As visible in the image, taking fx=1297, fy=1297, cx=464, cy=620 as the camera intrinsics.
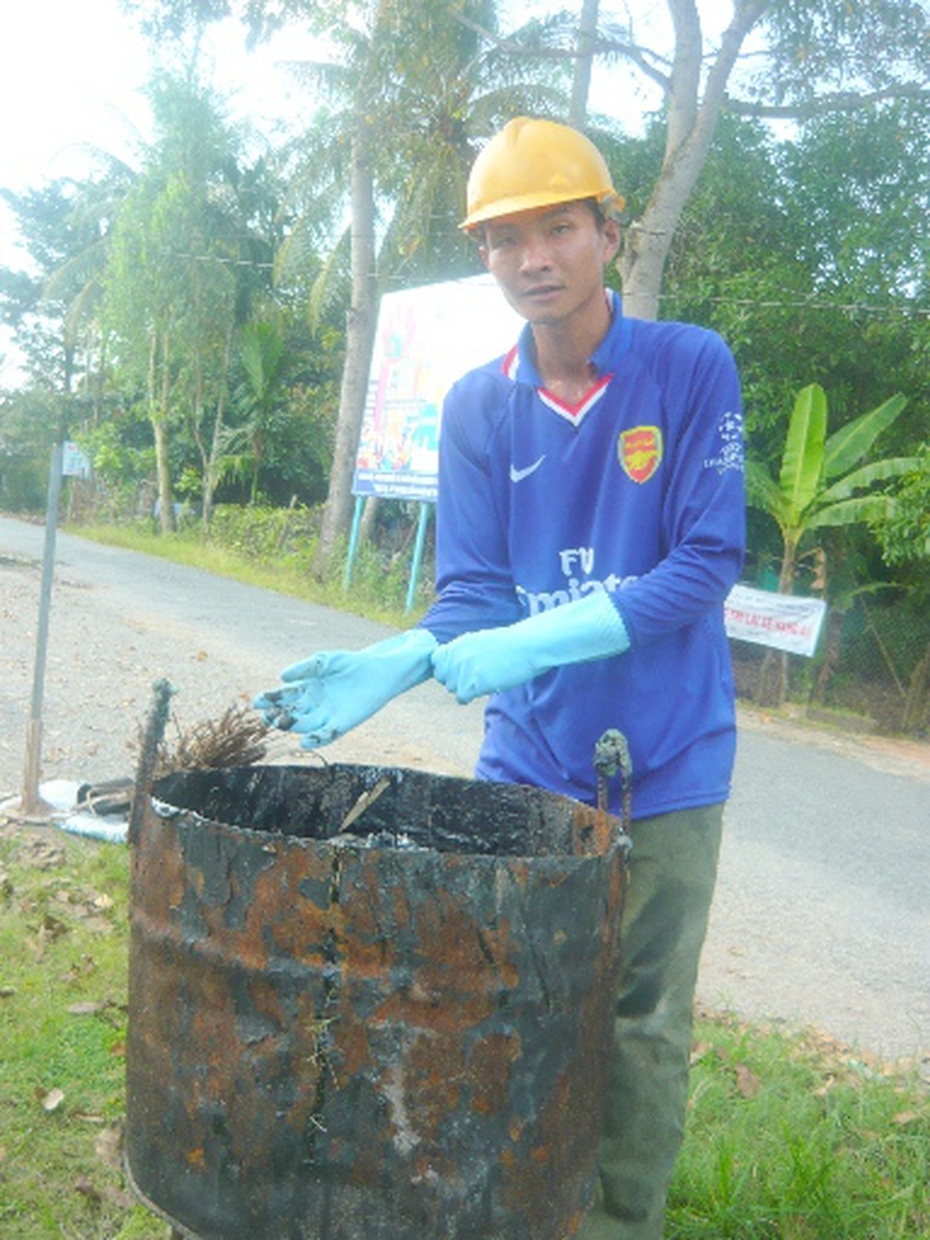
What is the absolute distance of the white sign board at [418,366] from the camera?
15758mm

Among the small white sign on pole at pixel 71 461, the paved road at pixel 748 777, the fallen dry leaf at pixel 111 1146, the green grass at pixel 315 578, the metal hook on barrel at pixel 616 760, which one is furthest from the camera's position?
the green grass at pixel 315 578

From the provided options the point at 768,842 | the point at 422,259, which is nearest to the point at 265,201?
the point at 422,259

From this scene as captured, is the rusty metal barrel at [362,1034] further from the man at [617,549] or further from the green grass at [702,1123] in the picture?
the green grass at [702,1123]

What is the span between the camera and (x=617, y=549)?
7.52 ft

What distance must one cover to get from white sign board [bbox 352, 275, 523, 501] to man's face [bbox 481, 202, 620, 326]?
1315 cm

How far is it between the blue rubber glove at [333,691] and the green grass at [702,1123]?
1.31 meters

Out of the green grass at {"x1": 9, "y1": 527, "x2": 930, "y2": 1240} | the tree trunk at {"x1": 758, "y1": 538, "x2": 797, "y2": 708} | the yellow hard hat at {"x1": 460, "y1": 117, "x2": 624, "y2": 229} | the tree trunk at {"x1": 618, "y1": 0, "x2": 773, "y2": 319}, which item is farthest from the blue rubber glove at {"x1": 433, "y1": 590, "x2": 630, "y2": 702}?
the tree trunk at {"x1": 758, "y1": 538, "x2": 797, "y2": 708}

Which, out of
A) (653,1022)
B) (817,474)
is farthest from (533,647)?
(817,474)

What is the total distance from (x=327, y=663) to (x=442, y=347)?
14813mm

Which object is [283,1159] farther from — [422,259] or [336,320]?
[336,320]

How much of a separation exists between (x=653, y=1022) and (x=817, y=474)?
10.8 metres

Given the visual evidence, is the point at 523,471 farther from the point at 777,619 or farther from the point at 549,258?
the point at 777,619

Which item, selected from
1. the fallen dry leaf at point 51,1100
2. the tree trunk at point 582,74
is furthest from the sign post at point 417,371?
the fallen dry leaf at point 51,1100

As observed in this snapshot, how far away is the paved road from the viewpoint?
4616mm
